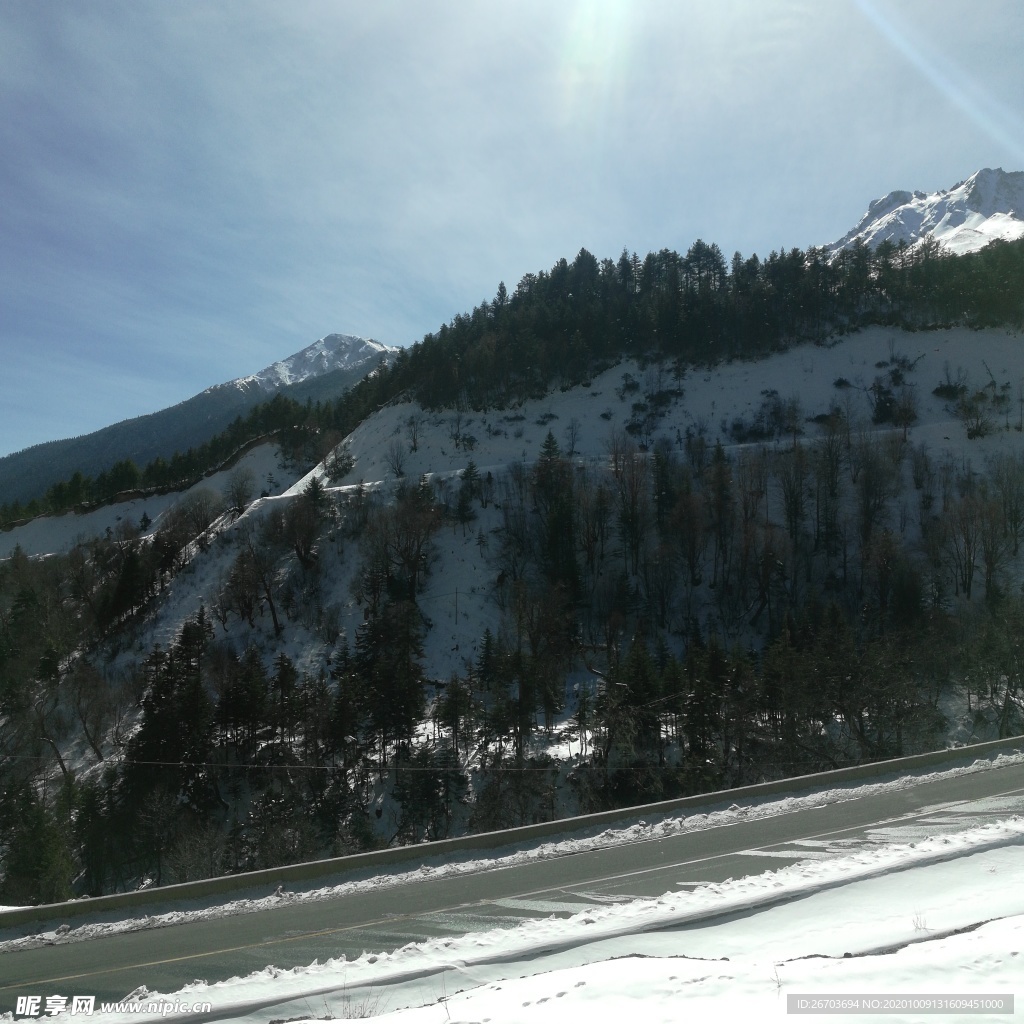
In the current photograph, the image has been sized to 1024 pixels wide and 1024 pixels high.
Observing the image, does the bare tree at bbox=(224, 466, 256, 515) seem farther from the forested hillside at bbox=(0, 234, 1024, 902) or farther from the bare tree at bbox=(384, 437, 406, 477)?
the bare tree at bbox=(384, 437, 406, 477)

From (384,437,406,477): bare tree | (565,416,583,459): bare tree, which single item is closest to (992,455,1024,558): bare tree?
(565,416,583,459): bare tree

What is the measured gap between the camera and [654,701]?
33.4m

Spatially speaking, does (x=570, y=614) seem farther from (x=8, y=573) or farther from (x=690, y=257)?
(x=690, y=257)

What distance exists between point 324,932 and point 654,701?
26.5 meters

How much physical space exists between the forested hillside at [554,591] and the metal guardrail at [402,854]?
51.2 feet

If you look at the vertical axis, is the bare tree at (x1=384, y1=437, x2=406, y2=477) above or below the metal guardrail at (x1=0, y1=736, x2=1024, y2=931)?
above

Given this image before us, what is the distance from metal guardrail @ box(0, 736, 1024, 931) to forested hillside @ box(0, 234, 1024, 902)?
15.6 m

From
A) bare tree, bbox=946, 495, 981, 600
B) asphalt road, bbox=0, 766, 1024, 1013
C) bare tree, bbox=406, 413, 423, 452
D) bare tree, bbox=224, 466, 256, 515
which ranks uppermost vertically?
bare tree, bbox=406, 413, 423, 452

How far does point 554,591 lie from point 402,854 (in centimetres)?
3935

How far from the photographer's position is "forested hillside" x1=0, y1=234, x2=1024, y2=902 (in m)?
31.5

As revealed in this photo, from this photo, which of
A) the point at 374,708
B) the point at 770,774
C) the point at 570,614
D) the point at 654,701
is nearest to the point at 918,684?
the point at 770,774

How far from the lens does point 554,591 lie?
166 ft

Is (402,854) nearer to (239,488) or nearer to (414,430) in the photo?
(414,430)

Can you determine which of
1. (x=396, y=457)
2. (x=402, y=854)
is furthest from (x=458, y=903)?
(x=396, y=457)
